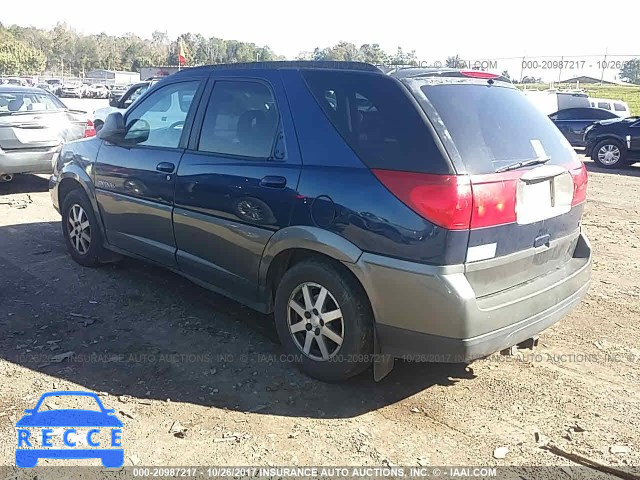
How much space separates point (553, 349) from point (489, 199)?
160 cm

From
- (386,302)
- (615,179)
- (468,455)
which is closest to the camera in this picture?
(468,455)

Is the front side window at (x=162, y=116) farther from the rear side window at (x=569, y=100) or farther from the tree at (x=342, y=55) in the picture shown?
the rear side window at (x=569, y=100)

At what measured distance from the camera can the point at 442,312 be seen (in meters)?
2.99

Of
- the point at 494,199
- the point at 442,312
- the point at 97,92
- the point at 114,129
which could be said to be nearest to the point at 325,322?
the point at 442,312

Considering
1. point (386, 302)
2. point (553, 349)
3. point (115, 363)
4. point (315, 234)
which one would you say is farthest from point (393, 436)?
point (115, 363)

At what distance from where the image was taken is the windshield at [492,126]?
10.2 feet

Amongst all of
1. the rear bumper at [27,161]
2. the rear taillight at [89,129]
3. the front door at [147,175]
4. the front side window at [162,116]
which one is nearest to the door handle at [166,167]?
the front door at [147,175]

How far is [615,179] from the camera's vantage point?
40.0 feet

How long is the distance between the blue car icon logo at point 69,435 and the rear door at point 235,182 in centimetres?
121

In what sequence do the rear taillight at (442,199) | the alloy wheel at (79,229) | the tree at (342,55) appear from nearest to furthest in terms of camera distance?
1. the rear taillight at (442,199)
2. the tree at (342,55)
3. the alloy wheel at (79,229)

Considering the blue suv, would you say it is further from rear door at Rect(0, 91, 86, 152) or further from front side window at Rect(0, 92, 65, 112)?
front side window at Rect(0, 92, 65, 112)

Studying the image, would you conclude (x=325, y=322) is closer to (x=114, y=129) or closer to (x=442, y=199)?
(x=442, y=199)

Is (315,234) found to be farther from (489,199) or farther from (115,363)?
(115,363)

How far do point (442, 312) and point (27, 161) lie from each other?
775cm
